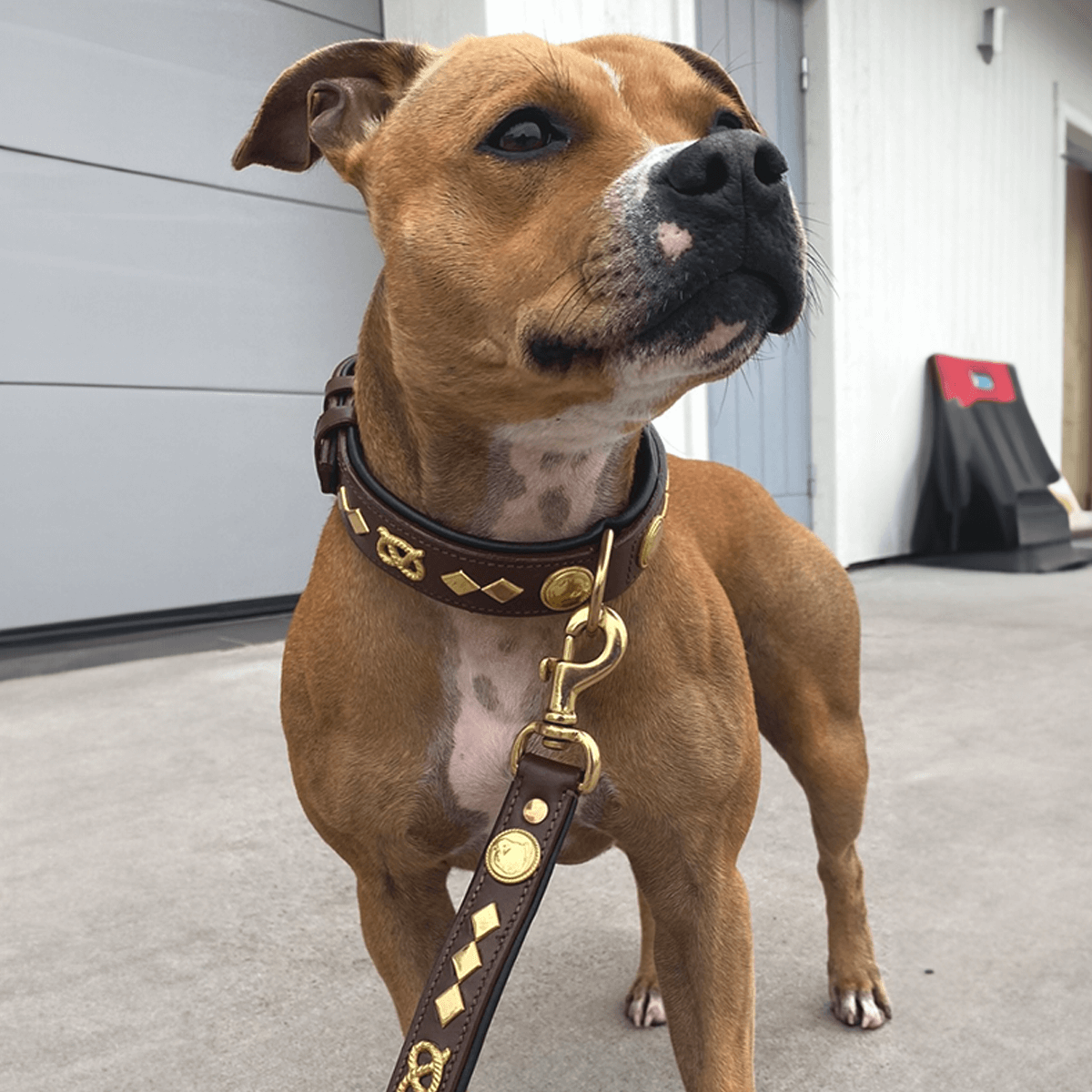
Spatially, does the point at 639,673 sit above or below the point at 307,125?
below

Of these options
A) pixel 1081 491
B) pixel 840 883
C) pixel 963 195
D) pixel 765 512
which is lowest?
pixel 1081 491

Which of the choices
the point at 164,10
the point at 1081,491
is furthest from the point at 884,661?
the point at 1081,491

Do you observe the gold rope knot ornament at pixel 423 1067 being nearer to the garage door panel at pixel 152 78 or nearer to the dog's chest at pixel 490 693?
the dog's chest at pixel 490 693

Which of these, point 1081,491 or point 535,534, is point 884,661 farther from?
point 1081,491

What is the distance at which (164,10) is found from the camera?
491 cm

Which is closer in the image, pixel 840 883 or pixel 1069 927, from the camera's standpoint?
pixel 840 883

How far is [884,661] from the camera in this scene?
Answer: 428cm

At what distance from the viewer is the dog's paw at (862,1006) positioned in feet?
5.72

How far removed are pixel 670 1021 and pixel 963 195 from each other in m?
8.71

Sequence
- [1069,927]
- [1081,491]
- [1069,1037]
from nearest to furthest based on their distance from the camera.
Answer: [1069,1037] < [1069,927] < [1081,491]

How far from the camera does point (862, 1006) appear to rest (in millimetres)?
1748

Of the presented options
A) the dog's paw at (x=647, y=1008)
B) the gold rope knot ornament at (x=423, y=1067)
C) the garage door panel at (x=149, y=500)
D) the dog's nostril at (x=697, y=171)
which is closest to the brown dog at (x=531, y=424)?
the dog's nostril at (x=697, y=171)

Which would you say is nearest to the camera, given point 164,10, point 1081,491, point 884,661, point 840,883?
point 840,883

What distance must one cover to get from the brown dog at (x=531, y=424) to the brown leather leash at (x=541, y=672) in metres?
0.04
